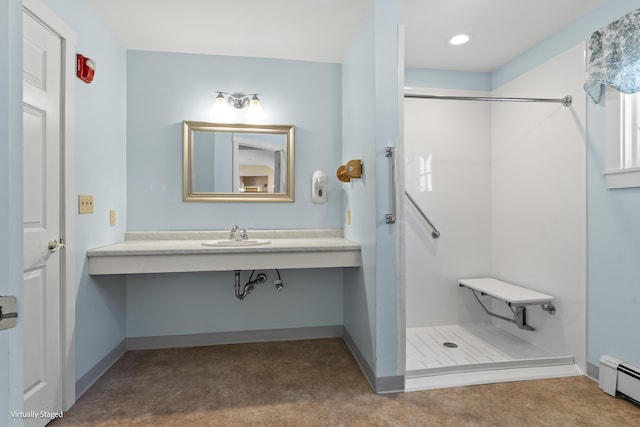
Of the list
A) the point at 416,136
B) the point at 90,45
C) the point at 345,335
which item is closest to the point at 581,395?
the point at 345,335

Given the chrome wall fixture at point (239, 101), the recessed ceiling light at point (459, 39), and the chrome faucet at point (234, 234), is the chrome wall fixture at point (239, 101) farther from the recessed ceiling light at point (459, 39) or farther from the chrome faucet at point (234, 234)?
the recessed ceiling light at point (459, 39)

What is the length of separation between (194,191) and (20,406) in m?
2.15

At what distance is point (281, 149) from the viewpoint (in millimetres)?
2762

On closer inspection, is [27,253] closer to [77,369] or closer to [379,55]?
[77,369]

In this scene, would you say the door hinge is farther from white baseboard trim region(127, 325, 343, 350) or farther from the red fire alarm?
white baseboard trim region(127, 325, 343, 350)

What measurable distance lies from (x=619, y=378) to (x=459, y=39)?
7.62 feet

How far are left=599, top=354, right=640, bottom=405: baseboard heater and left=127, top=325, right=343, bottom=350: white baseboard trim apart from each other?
171 cm

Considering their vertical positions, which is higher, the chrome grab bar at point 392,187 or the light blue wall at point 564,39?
the light blue wall at point 564,39

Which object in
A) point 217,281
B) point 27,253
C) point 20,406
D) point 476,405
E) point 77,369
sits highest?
point 27,253

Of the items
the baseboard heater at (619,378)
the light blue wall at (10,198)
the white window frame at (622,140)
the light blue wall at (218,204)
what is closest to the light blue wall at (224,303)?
the light blue wall at (218,204)

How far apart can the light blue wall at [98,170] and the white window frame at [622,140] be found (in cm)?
303

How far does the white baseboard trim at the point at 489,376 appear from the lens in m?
2.00

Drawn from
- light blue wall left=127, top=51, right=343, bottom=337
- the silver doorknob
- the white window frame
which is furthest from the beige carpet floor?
the white window frame

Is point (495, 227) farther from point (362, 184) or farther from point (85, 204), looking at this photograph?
point (85, 204)
